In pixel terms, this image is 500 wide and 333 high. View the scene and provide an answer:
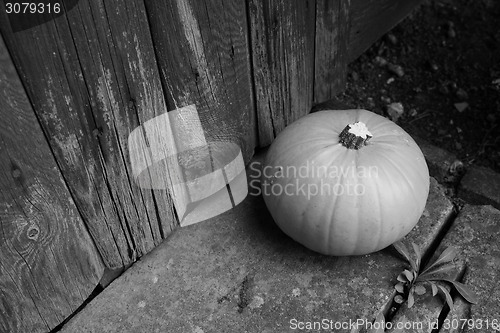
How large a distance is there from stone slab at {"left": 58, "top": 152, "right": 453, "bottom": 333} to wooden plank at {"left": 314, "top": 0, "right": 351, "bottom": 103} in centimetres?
64

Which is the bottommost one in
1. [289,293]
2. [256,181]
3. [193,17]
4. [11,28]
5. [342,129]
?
[289,293]

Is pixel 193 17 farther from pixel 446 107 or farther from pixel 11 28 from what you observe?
pixel 446 107

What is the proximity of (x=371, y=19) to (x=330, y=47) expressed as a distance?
554 millimetres

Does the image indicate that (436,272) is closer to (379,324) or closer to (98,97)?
(379,324)

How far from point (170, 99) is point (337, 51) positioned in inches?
32.9

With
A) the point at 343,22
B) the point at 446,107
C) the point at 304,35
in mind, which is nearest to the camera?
the point at 304,35

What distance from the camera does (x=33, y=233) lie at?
5.31ft

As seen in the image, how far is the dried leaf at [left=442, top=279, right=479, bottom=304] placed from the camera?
184cm

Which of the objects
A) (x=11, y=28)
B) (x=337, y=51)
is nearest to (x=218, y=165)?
(x=337, y=51)

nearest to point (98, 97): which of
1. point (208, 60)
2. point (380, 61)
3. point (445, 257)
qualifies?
point (208, 60)

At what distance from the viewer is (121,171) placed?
175 cm

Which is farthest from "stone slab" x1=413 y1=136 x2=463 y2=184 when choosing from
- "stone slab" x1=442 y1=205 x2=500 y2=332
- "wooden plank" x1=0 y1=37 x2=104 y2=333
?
"wooden plank" x1=0 y1=37 x2=104 y2=333

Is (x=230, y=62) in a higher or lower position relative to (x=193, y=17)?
lower

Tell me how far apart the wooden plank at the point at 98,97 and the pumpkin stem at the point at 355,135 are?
1.92 ft
